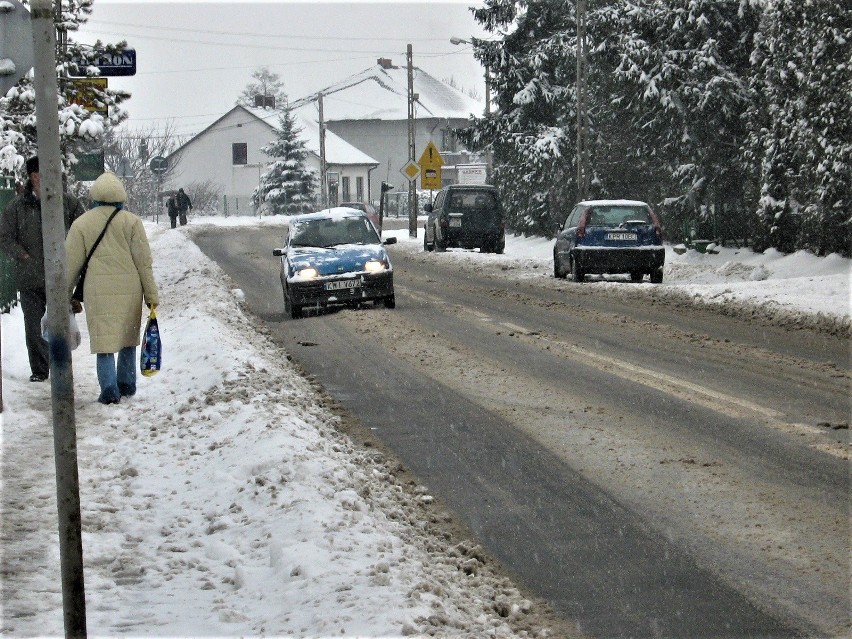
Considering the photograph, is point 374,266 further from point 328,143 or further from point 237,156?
point 328,143

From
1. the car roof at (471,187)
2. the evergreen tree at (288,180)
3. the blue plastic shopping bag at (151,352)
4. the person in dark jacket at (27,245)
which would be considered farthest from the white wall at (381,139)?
the blue plastic shopping bag at (151,352)

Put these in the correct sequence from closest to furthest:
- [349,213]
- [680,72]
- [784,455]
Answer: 1. [784,455]
2. [349,213]
3. [680,72]

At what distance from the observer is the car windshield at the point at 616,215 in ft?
79.3

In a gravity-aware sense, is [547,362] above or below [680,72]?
below

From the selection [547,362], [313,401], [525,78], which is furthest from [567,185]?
[313,401]

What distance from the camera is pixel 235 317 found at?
16719mm

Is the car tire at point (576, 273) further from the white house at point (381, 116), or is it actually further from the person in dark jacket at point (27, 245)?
the white house at point (381, 116)

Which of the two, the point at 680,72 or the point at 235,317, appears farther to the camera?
the point at 680,72

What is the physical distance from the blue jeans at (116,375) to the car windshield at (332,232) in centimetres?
895

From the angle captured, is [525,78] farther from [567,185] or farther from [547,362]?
[547,362]

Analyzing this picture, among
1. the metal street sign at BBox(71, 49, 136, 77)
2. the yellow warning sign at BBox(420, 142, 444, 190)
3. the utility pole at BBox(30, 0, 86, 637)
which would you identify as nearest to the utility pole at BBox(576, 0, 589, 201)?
the yellow warning sign at BBox(420, 142, 444, 190)

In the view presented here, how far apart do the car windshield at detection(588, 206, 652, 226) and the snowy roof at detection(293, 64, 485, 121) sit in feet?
269

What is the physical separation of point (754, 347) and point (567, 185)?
30919 mm

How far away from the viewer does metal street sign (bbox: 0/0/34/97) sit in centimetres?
560
